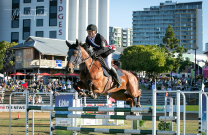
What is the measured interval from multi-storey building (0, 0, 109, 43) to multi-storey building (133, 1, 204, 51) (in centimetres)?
8267

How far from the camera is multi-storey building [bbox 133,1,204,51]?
128m

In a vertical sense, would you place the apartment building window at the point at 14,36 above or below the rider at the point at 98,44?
above

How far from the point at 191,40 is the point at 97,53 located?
439 ft

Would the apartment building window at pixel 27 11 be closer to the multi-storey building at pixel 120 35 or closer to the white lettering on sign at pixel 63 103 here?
the white lettering on sign at pixel 63 103

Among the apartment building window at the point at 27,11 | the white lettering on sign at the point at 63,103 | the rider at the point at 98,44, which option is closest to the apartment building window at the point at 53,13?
the apartment building window at the point at 27,11

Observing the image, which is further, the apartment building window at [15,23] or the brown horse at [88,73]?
the apartment building window at [15,23]

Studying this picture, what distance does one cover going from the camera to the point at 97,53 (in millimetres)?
7879

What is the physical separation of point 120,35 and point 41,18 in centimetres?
9816

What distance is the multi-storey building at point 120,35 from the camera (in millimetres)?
146500

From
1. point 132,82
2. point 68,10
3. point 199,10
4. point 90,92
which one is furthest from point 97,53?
point 199,10

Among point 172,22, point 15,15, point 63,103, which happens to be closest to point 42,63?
point 15,15

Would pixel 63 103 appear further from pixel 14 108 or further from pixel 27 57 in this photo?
pixel 27 57

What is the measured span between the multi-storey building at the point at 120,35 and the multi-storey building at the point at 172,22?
1205cm

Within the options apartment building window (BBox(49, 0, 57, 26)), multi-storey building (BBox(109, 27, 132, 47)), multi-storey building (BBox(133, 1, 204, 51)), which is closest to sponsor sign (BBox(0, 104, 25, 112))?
apartment building window (BBox(49, 0, 57, 26))
